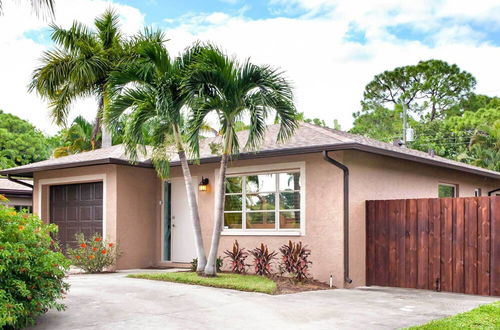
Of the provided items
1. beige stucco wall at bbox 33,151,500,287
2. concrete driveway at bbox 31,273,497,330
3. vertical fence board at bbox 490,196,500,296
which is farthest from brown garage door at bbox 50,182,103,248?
vertical fence board at bbox 490,196,500,296

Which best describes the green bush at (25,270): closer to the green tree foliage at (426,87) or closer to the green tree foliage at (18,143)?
the green tree foliage at (18,143)

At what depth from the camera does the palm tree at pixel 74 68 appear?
1914 cm

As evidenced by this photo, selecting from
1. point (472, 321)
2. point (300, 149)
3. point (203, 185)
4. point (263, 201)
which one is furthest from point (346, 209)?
point (472, 321)

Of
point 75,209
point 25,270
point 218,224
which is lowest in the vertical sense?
point 25,270

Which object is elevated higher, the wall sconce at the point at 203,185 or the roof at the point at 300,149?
the roof at the point at 300,149

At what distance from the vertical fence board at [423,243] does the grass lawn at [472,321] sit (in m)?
2.74

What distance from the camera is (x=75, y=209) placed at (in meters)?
15.7

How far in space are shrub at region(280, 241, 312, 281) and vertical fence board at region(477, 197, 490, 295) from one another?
315 centimetres

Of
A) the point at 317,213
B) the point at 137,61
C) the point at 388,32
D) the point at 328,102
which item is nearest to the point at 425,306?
the point at 317,213

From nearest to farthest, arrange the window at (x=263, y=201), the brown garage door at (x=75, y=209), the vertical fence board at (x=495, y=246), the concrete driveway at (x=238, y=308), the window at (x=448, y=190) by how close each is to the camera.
→ the concrete driveway at (x=238, y=308) → the vertical fence board at (x=495, y=246) → the window at (x=263, y=201) → the brown garage door at (x=75, y=209) → the window at (x=448, y=190)

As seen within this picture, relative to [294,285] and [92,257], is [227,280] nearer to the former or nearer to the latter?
[294,285]

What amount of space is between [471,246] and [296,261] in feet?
10.8

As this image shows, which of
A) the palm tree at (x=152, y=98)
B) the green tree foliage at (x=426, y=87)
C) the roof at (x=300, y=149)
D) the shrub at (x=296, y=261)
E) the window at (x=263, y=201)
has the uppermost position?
the green tree foliage at (x=426, y=87)

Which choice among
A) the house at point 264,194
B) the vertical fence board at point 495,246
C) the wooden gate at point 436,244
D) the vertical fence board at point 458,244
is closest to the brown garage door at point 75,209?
the house at point 264,194
